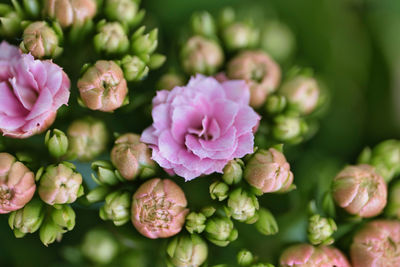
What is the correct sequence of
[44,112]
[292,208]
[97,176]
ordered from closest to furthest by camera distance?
[44,112], [97,176], [292,208]

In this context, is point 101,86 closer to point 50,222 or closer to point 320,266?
point 50,222

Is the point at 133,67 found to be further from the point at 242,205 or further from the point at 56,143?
the point at 242,205

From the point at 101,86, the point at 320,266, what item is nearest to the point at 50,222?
the point at 101,86


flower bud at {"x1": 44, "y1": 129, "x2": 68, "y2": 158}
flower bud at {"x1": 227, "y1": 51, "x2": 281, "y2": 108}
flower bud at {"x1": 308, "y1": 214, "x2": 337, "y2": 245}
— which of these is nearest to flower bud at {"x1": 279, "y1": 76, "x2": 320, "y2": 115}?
flower bud at {"x1": 227, "y1": 51, "x2": 281, "y2": 108}

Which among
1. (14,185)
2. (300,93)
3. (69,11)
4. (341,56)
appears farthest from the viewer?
(341,56)

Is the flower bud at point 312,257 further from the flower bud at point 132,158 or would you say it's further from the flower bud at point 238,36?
the flower bud at point 238,36

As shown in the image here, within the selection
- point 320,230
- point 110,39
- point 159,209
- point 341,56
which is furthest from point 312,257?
point 341,56
